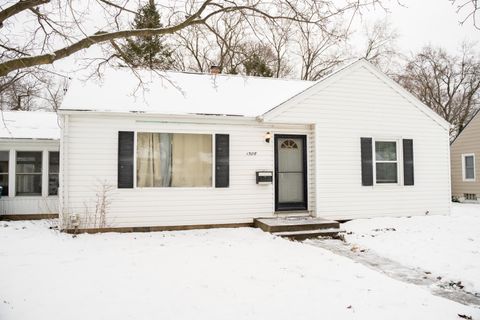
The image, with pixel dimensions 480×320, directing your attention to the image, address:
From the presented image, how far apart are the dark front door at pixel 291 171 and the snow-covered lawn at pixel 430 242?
1561 mm

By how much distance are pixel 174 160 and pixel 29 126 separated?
270 inches

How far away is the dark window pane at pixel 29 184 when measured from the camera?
11.9 meters

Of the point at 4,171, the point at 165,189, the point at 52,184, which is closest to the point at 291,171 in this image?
the point at 165,189

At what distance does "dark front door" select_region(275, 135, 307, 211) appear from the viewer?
9.98 metres

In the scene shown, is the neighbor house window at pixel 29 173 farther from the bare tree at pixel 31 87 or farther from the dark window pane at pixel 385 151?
the dark window pane at pixel 385 151

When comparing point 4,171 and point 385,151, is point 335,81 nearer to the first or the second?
point 385,151

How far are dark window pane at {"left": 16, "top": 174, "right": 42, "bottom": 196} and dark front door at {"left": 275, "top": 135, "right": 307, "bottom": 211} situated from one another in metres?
8.32

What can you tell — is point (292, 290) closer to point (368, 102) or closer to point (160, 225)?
point (160, 225)

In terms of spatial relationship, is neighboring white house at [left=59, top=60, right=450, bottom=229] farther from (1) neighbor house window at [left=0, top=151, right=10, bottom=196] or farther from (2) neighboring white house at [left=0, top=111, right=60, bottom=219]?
(1) neighbor house window at [left=0, top=151, right=10, bottom=196]

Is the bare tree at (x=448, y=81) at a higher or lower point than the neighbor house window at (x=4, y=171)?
higher

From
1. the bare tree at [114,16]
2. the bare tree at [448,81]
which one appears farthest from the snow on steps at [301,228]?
the bare tree at [448,81]

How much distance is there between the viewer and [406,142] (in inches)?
421

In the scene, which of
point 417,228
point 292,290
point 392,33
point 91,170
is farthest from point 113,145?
point 392,33

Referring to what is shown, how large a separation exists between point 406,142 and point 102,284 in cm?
944
